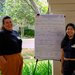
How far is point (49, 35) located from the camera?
4160 millimetres

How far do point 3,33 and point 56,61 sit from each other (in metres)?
1.37

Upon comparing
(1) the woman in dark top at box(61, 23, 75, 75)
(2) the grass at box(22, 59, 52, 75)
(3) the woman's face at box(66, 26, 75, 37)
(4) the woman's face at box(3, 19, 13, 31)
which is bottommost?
(2) the grass at box(22, 59, 52, 75)

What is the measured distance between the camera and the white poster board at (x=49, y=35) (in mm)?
4137

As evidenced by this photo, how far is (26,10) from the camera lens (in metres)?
5.32

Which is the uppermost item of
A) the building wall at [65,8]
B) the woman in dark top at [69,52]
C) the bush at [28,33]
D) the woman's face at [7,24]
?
the building wall at [65,8]

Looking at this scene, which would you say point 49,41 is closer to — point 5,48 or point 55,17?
point 55,17

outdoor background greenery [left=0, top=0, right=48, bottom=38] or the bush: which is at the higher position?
outdoor background greenery [left=0, top=0, right=48, bottom=38]

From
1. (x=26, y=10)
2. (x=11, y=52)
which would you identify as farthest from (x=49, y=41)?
(x=26, y=10)

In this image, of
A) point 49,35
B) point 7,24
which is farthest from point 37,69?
point 7,24

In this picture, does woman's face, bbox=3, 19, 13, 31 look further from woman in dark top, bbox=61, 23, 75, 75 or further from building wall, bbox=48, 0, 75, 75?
building wall, bbox=48, 0, 75, 75

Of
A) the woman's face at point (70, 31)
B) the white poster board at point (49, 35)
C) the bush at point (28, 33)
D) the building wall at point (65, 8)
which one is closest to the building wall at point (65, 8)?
the building wall at point (65, 8)

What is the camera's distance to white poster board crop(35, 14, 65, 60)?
4137 mm

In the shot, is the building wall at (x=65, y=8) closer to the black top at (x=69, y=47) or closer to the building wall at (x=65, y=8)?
the building wall at (x=65, y=8)

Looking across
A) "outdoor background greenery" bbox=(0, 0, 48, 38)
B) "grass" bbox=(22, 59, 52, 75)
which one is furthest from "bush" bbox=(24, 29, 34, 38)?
"grass" bbox=(22, 59, 52, 75)
